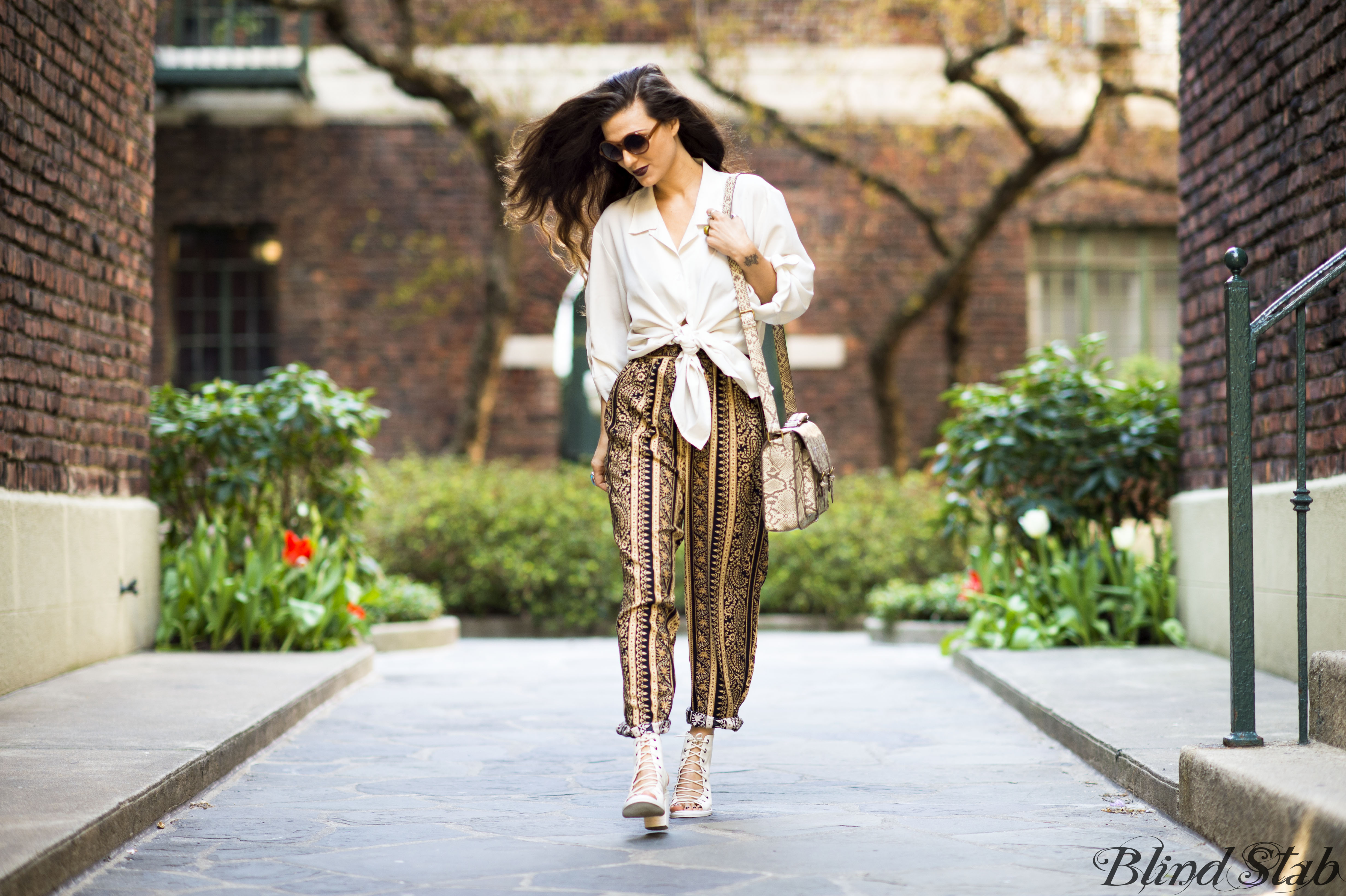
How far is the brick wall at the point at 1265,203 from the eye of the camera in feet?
18.1

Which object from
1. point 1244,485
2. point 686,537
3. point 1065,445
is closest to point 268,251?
point 1065,445

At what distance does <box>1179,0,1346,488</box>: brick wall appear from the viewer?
5.52 metres

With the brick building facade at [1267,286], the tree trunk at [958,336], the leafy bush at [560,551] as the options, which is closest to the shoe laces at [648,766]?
the brick building facade at [1267,286]

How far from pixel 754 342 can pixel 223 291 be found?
12.9 meters

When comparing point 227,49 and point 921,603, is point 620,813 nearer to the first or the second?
point 921,603

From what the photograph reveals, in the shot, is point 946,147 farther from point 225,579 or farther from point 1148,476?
point 225,579

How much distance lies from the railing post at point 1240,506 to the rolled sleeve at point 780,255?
111cm

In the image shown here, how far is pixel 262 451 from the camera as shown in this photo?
789 cm

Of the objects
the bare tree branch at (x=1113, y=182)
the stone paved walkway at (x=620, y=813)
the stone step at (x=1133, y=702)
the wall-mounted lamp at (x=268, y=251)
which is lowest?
the stone paved walkway at (x=620, y=813)

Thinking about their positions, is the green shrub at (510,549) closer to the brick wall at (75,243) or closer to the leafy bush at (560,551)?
the leafy bush at (560,551)

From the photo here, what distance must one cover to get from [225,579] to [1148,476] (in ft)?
16.6

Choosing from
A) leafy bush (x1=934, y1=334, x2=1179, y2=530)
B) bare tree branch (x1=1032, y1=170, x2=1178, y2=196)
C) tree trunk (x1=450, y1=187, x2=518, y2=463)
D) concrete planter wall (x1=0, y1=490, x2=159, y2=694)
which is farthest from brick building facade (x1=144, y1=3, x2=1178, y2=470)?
concrete planter wall (x1=0, y1=490, x2=159, y2=694)

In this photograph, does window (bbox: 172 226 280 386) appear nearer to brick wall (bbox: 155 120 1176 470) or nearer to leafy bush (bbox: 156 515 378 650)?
brick wall (bbox: 155 120 1176 470)

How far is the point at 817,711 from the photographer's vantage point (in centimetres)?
602
